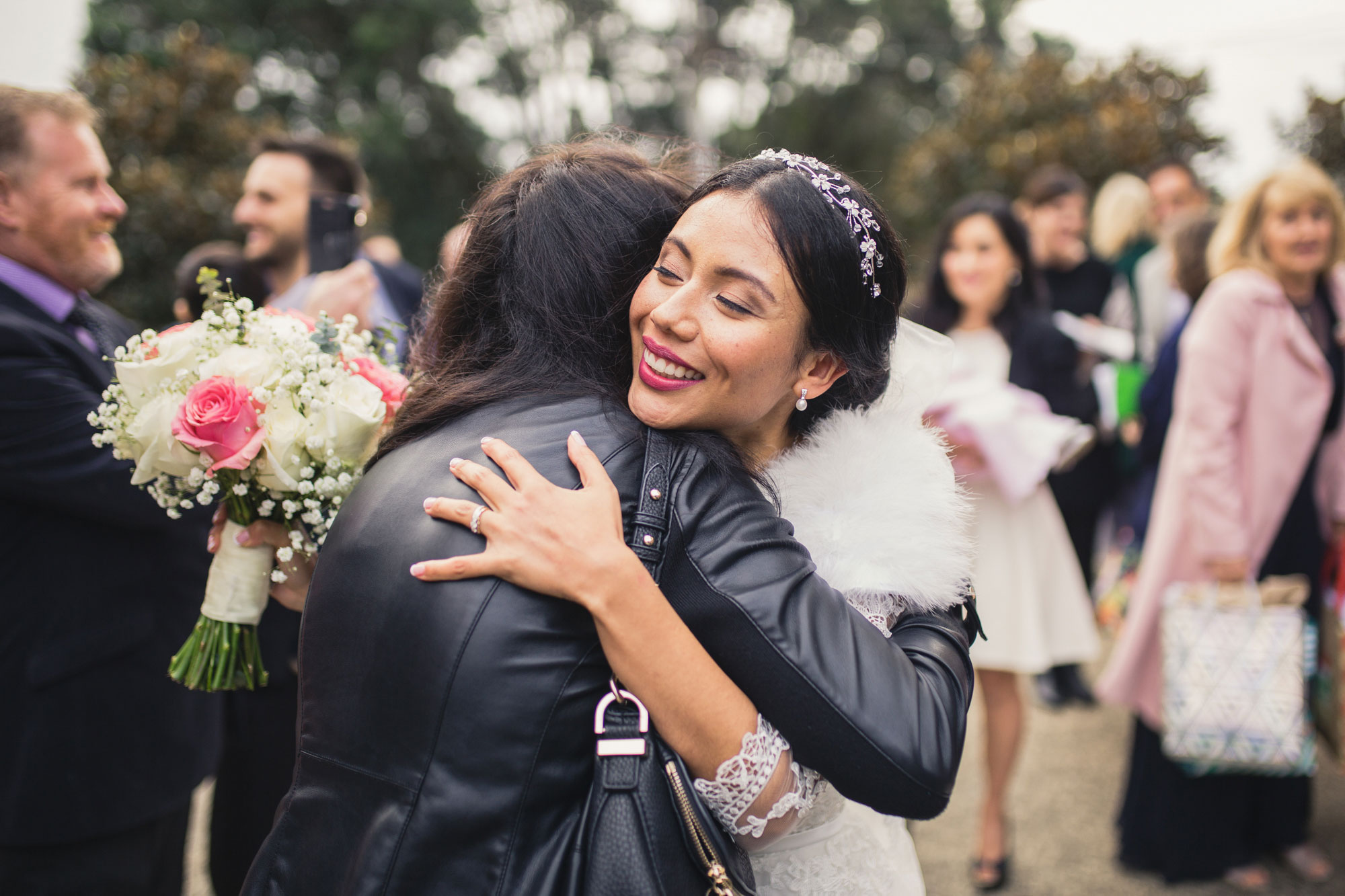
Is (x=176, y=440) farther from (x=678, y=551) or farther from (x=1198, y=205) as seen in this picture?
(x=1198, y=205)

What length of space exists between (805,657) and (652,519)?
30 centimetres

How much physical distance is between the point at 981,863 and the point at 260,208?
12.9ft

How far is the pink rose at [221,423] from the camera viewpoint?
5.37ft

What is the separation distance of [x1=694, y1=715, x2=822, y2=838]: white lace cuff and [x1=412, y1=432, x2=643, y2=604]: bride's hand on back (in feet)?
1.06

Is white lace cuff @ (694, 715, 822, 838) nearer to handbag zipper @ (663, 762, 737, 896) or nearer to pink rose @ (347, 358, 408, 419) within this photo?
handbag zipper @ (663, 762, 737, 896)

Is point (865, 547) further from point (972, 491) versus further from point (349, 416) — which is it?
point (972, 491)

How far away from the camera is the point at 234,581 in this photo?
1876 millimetres

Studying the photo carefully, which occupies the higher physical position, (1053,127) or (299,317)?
(1053,127)

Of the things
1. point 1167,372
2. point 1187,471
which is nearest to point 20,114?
point 1187,471

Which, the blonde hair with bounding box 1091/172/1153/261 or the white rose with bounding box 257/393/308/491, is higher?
the blonde hair with bounding box 1091/172/1153/261

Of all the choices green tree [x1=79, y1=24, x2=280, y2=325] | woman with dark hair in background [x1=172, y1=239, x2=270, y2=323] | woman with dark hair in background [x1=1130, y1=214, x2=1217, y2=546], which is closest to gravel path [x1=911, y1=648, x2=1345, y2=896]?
woman with dark hair in background [x1=1130, y1=214, x2=1217, y2=546]

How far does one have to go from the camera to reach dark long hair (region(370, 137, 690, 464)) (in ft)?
4.96

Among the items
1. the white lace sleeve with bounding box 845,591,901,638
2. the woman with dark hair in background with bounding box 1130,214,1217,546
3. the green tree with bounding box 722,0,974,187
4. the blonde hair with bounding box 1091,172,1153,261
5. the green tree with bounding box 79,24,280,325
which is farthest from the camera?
the green tree with bounding box 722,0,974,187

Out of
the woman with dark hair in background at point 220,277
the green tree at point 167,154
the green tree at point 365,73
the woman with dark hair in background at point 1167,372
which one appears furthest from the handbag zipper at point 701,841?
the green tree at point 365,73
